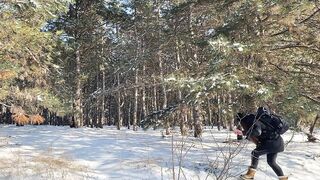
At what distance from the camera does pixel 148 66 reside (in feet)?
109

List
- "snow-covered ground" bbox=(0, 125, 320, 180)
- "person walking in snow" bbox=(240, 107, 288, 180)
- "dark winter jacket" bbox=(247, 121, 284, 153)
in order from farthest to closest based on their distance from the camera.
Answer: "snow-covered ground" bbox=(0, 125, 320, 180)
"dark winter jacket" bbox=(247, 121, 284, 153)
"person walking in snow" bbox=(240, 107, 288, 180)

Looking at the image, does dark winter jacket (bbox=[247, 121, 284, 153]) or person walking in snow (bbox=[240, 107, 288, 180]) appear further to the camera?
dark winter jacket (bbox=[247, 121, 284, 153])

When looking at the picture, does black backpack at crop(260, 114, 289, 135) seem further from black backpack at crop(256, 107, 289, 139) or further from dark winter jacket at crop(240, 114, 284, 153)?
dark winter jacket at crop(240, 114, 284, 153)

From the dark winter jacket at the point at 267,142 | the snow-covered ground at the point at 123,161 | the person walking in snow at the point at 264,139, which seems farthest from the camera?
the snow-covered ground at the point at 123,161

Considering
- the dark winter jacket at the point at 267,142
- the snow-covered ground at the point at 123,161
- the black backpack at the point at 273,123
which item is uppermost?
the black backpack at the point at 273,123

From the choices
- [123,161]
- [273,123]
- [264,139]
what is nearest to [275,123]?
[273,123]

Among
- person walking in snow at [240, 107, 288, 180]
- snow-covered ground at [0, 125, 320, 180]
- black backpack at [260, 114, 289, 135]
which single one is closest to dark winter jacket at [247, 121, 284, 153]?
person walking in snow at [240, 107, 288, 180]

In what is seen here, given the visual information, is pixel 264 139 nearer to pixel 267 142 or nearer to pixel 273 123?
pixel 267 142

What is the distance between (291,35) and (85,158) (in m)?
6.48

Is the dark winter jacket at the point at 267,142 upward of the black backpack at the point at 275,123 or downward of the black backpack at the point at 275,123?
downward

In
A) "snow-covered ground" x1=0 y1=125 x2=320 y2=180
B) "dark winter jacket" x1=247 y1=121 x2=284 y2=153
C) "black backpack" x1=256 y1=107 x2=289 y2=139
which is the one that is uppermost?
"black backpack" x1=256 y1=107 x2=289 y2=139

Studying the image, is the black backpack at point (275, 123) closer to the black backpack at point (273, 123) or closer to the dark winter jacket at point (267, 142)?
the black backpack at point (273, 123)

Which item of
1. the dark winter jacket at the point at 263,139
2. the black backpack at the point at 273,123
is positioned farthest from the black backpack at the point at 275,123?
the dark winter jacket at the point at 263,139

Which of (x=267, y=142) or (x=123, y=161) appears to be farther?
(x=123, y=161)
